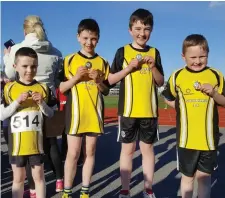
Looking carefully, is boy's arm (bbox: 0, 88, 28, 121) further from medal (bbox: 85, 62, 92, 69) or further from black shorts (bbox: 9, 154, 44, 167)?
medal (bbox: 85, 62, 92, 69)

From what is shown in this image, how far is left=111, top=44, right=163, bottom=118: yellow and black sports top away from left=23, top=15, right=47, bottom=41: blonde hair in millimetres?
883

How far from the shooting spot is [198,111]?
2975mm

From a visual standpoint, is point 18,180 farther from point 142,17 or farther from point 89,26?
point 142,17

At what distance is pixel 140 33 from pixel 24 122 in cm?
142

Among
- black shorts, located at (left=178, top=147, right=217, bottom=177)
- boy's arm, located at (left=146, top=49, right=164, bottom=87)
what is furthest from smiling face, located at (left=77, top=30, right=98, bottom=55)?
black shorts, located at (left=178, top=147, right=217, bottom=177)

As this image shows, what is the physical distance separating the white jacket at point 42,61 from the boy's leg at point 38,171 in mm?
909

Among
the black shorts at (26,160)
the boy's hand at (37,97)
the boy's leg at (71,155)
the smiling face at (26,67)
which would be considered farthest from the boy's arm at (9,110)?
the boy's leg at (71,155)

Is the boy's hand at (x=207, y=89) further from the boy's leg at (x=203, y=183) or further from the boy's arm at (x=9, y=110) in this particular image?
the boy's arm at (x=9, y=110)

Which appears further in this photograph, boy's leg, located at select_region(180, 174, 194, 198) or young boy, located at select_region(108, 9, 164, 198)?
young boy, located at select_region(108, 9, 164, 198)

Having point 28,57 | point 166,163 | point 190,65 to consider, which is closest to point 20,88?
point 28,57

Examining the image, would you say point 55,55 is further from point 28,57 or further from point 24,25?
point 28,57

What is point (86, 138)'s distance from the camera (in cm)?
343

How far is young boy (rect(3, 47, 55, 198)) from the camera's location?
9.97ft

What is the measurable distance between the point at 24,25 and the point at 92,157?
64.8 inches
